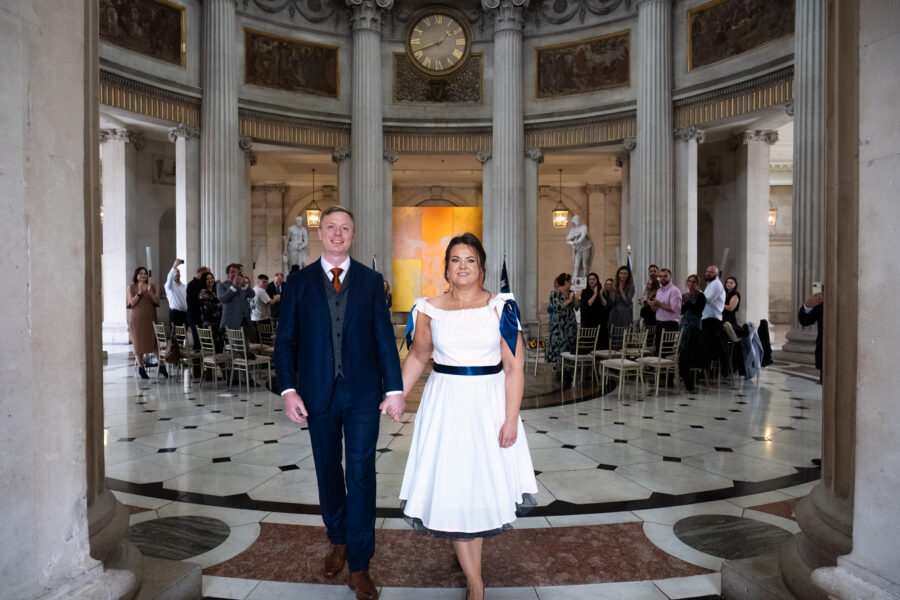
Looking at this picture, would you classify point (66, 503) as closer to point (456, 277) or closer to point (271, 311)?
point (456, 277)

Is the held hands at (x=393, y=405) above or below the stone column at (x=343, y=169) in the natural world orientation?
below

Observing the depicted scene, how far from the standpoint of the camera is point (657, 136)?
13.8 m

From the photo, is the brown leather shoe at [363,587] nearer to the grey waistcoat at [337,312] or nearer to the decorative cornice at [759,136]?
the grey waistcoat at [337,312]

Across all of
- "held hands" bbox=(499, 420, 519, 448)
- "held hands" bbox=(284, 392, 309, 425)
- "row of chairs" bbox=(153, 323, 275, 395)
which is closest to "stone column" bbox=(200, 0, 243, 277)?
"row of chairs" bbox=(153, 323, 275, 395)

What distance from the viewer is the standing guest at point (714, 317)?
777cm

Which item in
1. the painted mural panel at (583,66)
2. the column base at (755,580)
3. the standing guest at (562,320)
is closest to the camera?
the column base at (755,580)

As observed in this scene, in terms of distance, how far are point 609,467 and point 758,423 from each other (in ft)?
7.90

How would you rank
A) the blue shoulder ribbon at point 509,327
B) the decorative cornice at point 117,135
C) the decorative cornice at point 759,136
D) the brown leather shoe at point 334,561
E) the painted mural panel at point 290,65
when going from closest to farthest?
1. the blue shoulder ribbon at point 509,327
2. the brown leather shoe at point 334,561
3. the decorative cornice at point 117,135
4. the decorative cornice at point 759,136
5. the painted mural panel at point 290,65

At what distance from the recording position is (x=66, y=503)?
1954 mm

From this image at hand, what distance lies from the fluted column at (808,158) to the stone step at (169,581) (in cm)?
Answer: 1062

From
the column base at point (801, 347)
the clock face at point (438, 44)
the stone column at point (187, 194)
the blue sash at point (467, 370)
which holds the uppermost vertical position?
the clock face at point (438, 44)

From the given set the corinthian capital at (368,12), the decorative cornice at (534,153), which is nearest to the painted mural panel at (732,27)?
the decorative cornice at (534,153)

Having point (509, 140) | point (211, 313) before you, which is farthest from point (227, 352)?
point (509, 140)

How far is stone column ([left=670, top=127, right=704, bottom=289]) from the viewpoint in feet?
45.0
